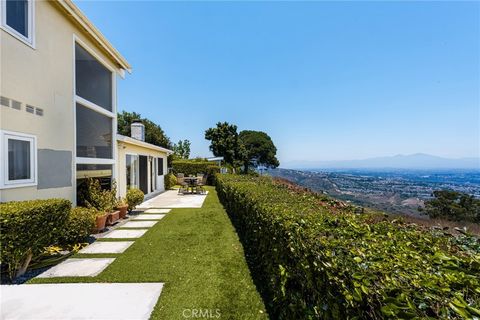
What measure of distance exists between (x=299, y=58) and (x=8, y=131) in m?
13.4

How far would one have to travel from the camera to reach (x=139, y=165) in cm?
1309

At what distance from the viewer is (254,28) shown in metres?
11.8

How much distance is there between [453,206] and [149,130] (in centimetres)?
3794

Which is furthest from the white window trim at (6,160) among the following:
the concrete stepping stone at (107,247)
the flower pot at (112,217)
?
the flower pot at (112,217)

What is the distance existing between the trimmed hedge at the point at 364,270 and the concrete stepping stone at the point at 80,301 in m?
1.94

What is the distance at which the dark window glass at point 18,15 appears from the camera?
473cm

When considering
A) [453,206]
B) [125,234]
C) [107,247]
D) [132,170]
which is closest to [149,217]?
[125,234]

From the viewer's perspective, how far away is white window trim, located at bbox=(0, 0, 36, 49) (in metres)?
4.52

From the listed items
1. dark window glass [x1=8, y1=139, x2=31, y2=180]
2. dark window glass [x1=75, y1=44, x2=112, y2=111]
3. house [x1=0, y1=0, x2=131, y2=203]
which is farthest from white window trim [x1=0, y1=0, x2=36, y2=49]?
dark window glass [x1=8, y1=139, x2=31, y2=180]

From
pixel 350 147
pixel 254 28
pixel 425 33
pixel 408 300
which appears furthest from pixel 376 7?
pixel 350 147

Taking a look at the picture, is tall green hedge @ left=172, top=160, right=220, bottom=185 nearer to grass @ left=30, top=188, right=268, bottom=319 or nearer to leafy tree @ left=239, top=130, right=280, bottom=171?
grass @ left=30, top=188, right=268, bottom=319

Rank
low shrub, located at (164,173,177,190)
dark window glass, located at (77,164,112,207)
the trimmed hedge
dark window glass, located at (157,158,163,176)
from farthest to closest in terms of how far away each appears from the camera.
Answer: low shrub, located at (164,173,177,190), dark window glass, located at (157,158,163,176), dark window glass, located at (77,164,112,207), the trimmed hedge

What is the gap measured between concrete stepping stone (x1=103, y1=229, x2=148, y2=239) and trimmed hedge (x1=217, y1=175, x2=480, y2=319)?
4.85 meters

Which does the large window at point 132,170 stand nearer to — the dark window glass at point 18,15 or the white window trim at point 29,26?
the white window trim at point 29,26
